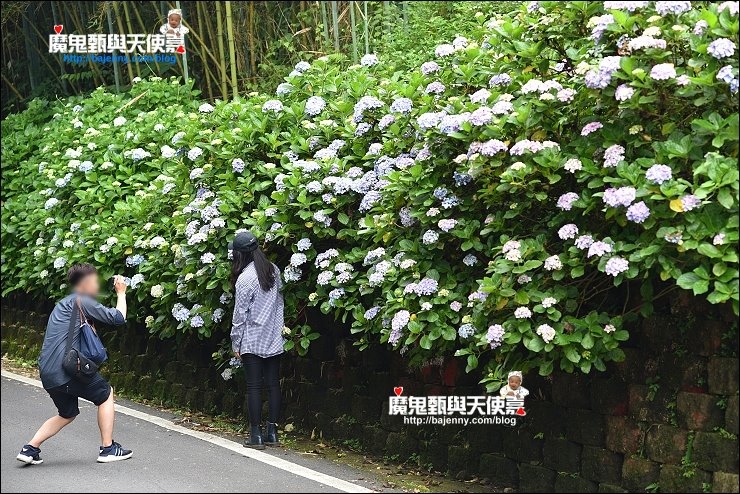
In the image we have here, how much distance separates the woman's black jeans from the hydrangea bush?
29 cm

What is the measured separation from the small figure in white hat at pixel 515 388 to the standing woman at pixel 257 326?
229cm

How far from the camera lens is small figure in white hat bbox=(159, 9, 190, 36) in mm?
14188

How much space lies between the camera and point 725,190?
17.8ft

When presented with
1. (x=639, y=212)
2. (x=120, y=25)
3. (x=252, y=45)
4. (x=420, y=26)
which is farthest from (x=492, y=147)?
(x=120, y=25)

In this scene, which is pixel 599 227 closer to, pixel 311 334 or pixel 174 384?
pixel 311 334

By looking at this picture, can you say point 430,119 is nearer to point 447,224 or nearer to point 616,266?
point 447,224

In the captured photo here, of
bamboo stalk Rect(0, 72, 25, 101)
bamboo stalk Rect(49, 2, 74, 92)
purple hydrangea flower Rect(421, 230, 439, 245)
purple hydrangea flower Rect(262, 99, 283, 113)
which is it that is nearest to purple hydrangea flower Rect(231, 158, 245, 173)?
purple hydrangea flower Rect(262, 99, 283, 113)

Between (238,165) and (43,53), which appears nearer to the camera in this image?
(238,165)

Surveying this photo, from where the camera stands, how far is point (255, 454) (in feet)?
25.7

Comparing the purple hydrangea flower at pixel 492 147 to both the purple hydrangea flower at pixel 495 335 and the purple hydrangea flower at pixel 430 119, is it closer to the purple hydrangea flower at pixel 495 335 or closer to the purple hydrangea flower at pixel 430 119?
the purple hydrangea flower at pixel 430 119

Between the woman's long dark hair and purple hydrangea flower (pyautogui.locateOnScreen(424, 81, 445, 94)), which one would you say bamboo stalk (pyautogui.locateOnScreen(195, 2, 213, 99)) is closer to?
the woman's long dark hair

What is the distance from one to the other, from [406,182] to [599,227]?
4.69 feet

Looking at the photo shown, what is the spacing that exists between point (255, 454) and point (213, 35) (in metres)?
8.34

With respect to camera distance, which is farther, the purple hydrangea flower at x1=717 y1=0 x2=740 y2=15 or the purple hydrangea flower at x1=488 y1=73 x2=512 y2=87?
the purple hydrangea flower at x1=488 y1=73 x2=512 y2=87
